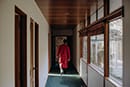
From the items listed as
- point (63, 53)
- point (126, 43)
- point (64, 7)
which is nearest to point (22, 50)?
point (126, 43)

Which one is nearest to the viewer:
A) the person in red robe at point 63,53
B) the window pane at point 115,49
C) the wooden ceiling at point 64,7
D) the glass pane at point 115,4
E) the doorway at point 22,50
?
the doorway at point 22,50

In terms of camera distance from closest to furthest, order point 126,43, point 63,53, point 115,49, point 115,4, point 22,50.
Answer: point 126,43
point 22,50
point 115,4
point 115,49
point 63,53

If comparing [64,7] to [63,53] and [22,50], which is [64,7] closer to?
[22,50]

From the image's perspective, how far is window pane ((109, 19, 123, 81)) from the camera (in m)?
3.81

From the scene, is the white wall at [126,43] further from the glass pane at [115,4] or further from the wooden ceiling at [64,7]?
the wooden ceiling at [64,7]

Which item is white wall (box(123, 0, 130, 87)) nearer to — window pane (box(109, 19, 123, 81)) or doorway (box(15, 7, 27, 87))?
window pane (box(109, 19, 123, 81))

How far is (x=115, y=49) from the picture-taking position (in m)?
4.15

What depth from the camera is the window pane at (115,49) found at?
3809 millimetres

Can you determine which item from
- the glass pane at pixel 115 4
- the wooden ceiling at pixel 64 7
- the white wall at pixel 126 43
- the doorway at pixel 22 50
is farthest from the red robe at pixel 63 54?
the white wall at pixel 126 43

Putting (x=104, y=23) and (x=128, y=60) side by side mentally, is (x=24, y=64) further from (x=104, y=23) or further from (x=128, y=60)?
(x=104, y=23)

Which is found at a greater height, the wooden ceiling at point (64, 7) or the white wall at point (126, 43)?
the wooden ceiling at point (64, 7)

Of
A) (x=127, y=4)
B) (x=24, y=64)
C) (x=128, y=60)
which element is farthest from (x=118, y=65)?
(x=24, y=64)

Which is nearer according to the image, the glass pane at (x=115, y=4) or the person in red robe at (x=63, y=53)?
the glass pane at (x=115, y=4)

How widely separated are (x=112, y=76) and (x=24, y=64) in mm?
1831
